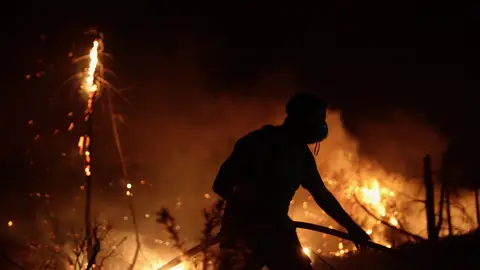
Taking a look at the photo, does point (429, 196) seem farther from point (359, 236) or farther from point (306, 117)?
point (306, 117)

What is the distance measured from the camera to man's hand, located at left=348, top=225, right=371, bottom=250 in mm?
3980

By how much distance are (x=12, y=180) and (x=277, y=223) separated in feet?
71.1

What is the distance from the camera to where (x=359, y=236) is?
4.01 m

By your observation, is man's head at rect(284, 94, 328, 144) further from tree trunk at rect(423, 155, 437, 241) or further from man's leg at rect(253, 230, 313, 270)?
tree trunk at rect(423, 155, 437, 241)

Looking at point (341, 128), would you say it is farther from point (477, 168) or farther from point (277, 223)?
point (277, 223)

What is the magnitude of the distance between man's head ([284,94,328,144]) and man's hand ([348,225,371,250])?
65 cm

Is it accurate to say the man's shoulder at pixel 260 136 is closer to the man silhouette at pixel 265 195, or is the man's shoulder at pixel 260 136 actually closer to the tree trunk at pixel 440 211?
the man silhouette at pixel 265 195

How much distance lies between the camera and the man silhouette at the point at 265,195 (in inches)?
153

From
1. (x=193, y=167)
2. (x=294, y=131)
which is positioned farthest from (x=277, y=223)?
(x=193, y=167)

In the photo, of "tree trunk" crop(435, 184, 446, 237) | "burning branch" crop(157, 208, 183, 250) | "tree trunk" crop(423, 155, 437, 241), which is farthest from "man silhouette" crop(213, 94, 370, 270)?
"tree trunk" crop(423, 155, 437, 241)

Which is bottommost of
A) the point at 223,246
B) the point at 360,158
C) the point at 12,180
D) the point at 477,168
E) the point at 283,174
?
the point at 223,246

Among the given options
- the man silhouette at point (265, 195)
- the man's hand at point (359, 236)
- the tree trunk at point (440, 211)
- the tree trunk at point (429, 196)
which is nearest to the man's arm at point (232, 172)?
the man silhouette at point (265, 195)

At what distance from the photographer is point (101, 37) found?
42.8 ft

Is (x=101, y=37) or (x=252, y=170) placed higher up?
(x=101, y=37)
